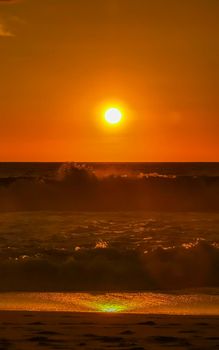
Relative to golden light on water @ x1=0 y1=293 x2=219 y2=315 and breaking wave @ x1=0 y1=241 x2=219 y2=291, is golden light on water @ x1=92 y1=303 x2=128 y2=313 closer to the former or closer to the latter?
golden light on water @ x1=0 y1=293 x2=219 y2=315

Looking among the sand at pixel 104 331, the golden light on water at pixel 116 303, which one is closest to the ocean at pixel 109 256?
the golden light on water at pixel 116 303

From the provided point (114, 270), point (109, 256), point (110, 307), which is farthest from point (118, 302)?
point (109, 256)

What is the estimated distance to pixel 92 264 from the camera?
11953 millimetres

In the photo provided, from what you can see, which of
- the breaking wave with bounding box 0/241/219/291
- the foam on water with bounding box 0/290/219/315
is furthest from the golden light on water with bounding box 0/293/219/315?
the breaking wave with bounding box 0/241/219/291

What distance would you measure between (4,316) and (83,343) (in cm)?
163

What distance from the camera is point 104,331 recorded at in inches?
259

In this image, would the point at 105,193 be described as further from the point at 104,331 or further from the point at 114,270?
the point at 104,331

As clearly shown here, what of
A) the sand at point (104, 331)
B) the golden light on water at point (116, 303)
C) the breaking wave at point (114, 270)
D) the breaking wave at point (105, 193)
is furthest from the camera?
the breaking wave at point (105, 193)

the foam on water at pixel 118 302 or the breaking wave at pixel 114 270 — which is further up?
the breaking wave at pixel 114 270

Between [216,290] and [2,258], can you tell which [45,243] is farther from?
[216,290]

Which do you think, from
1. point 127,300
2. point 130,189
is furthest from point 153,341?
point 130,189

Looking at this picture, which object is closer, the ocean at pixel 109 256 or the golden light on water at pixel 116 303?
the golden light on water at pixel 116 303

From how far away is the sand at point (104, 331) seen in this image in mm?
5904

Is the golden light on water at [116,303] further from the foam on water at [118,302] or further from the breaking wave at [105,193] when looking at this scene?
the breaking wave at [105,193]
